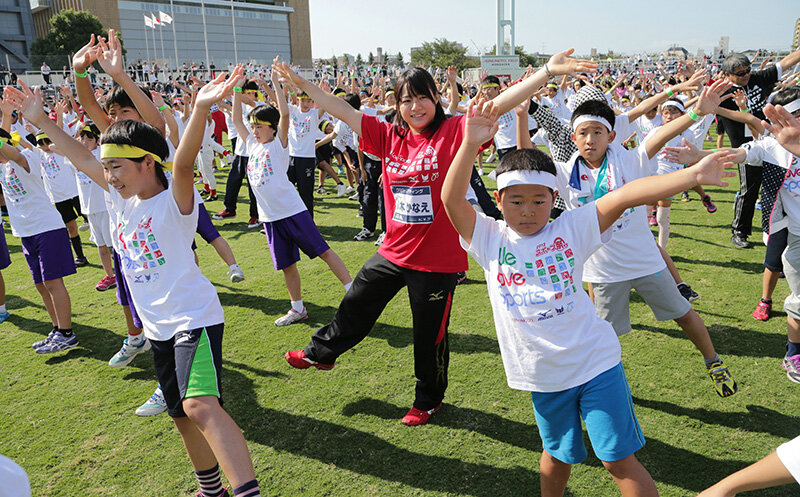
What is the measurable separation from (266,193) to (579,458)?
13.5ft

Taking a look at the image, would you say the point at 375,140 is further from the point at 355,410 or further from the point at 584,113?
the point at 355,410

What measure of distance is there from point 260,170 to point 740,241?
6422mm

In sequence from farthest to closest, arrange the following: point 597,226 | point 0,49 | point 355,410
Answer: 1. point 0,49
2. point 355,410
3. point 597,226

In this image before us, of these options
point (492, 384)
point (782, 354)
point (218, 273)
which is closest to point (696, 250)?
point (782, 354)

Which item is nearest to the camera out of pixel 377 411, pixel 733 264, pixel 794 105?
pixel 377 411

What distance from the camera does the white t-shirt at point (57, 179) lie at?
25.1 feet

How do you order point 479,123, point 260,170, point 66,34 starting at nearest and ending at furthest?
1. point 479,123
2. point 260,170
3. point 66,34

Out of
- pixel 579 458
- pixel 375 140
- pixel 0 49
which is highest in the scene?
pixel 0 49

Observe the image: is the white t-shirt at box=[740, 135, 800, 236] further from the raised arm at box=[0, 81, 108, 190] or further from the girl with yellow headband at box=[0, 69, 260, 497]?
the raised arm at box=[0, 81, 108, 190]

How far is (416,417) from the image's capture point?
3682 mm

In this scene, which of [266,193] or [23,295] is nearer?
[266,193]

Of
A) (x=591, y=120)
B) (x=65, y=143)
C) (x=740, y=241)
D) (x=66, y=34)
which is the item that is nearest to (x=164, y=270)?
(x=65, y=143)

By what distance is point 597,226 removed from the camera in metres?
2.38

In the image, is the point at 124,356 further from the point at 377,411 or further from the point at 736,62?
the point at 736,62
